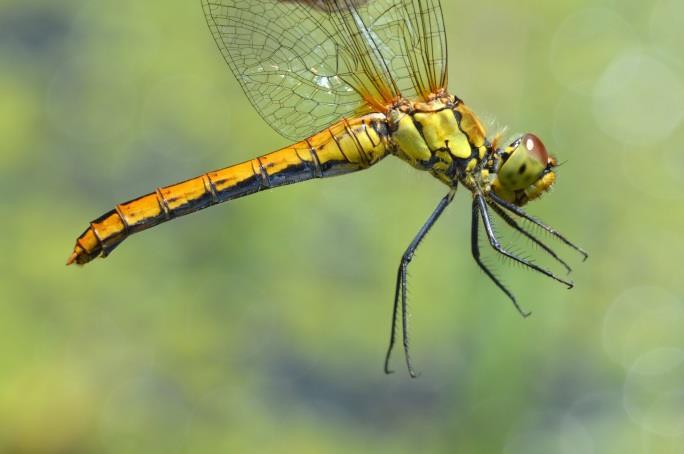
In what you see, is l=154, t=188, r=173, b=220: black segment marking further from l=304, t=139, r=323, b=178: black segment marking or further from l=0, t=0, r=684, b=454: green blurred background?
l=0, t=0, r=684, b=454: green blurred background

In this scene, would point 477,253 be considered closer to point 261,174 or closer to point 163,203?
point 261,174

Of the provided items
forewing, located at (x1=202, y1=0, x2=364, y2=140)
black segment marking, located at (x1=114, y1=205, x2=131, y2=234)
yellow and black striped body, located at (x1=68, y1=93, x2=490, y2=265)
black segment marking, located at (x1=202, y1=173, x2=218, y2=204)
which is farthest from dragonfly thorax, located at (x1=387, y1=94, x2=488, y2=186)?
black segment marking, located at (x1=114, y1=205, x2=131, y2=234)

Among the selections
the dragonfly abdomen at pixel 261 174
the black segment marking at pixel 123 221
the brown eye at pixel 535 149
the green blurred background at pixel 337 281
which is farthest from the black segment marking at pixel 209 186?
the brown eye at pixel 535 149

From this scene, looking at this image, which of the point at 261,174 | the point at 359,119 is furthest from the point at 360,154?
the point at 261,174

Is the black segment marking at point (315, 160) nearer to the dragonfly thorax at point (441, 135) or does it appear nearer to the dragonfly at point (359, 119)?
the dragonfly at point (359, 119)

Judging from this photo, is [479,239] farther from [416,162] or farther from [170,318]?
[170,318]

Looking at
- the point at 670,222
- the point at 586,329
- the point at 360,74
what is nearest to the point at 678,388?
the point at 586,329
